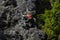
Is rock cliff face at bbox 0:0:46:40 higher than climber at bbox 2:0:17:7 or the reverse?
the reverse

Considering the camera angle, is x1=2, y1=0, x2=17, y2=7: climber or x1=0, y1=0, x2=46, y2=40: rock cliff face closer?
x1=0, y1=0, x2=46, y2=40: rock cliff face

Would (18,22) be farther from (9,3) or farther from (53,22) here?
(53,22)

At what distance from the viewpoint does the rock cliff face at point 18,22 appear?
4801 mm

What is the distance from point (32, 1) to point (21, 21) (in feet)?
1.60

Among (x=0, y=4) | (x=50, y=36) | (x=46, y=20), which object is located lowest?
(x=50, y=36)

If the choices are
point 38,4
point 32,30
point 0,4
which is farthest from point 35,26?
point 0,4

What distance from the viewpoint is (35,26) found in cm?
492

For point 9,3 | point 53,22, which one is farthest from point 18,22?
point 53,22

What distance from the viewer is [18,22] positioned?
4.96m

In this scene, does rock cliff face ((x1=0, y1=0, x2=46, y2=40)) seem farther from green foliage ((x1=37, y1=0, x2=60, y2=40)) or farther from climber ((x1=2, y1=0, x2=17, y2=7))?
green foliage ((x1=37, y1=0, x2=60, y2=40))

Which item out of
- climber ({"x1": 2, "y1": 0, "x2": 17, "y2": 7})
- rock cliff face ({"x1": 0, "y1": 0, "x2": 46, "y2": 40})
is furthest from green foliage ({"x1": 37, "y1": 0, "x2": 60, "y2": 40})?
climber ({"x1": 2, "y1": 0, "x2": 17, "y2": 7})

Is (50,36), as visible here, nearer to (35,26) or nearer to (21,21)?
(35,26)

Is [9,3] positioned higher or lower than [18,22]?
higher

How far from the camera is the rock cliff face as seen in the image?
4801 mm
